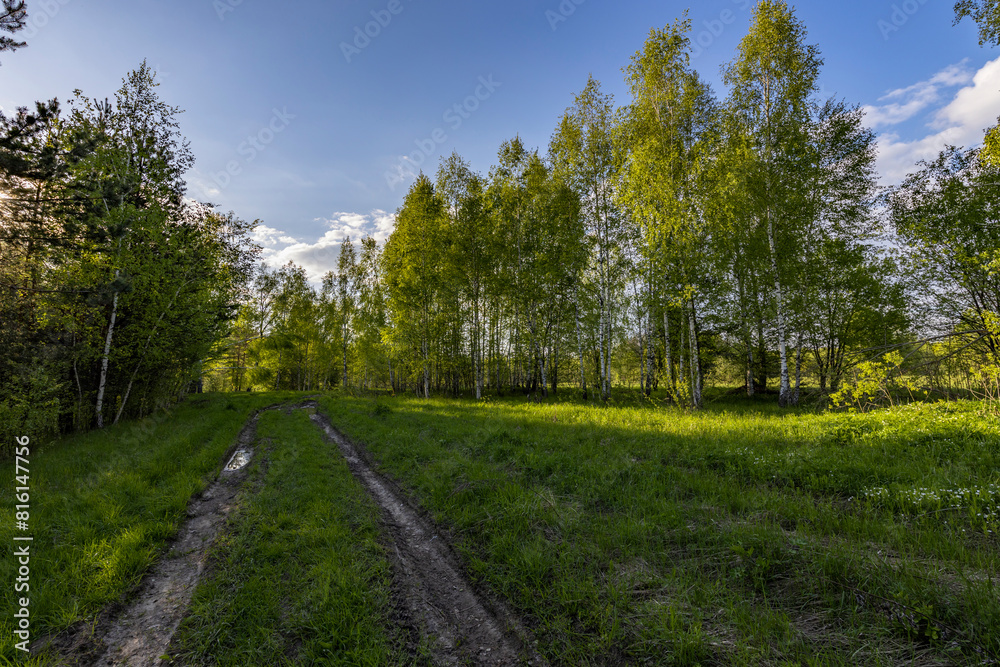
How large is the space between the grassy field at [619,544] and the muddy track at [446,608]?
0.19 m

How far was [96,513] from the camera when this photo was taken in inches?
220

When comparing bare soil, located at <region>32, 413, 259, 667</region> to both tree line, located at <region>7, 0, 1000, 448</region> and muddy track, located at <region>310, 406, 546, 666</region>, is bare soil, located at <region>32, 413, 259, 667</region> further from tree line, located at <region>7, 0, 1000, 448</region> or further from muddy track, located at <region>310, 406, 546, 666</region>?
tree line, located at <region>7, 0, 1000, 448</region>

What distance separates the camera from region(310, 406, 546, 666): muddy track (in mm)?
3217

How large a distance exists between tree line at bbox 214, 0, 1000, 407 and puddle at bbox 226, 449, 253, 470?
1322 centimetres

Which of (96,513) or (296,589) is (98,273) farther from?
(296,589)

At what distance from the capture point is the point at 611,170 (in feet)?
66.5

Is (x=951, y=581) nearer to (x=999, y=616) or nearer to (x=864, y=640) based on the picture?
(x=999, y=616)

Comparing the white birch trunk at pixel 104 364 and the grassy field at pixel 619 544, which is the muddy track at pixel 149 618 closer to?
the grassy field at pixel 619 544

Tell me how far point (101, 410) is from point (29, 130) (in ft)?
32.3

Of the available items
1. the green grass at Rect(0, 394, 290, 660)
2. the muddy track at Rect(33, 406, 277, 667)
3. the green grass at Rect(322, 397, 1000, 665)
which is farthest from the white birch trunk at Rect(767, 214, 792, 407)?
the green grass at Rect(0, 394, 290, 660)

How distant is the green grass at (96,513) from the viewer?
3.76m

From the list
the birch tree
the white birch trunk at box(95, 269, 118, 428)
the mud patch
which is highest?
the birch tree

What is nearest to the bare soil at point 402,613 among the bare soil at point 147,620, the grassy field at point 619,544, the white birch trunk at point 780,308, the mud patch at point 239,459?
the bare soil at point 147,620

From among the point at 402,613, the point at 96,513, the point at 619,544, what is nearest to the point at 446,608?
the point at 402,613
